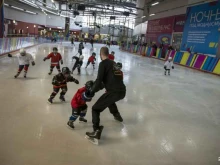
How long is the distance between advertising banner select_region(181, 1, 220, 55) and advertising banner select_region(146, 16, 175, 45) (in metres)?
3.17

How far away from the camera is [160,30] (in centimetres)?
2311

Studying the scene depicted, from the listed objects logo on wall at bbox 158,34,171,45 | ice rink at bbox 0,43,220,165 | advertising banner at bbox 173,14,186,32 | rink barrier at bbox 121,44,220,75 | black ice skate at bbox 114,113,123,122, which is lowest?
ice rink at bbox 0,43,220,165

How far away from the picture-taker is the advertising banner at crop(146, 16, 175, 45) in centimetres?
2122

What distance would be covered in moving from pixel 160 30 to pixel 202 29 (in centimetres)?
754

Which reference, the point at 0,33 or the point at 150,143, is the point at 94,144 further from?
the point at 0,33

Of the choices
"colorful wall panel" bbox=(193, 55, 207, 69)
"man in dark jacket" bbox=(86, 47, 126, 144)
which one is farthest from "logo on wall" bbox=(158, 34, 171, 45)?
"man in dark jacket" bbox=(86, 47, 126, 144)

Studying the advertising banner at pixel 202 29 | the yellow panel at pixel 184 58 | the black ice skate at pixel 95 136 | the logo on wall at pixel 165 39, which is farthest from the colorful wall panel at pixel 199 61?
the black ice skate at pixel 95 136

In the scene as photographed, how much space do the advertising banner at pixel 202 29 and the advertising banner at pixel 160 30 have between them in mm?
3168

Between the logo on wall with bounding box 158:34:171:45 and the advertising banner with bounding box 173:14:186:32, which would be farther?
the logo on wall with bounding box 158:34:171:45

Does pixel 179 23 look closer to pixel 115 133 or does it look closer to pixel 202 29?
pixel 202 29

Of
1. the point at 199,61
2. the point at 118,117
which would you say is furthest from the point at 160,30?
the point at 118,117

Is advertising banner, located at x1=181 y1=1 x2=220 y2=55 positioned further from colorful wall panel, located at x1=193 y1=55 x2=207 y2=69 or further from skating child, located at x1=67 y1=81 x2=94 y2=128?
skating child, located at x1=67 y1=81 x2=94 y2=128

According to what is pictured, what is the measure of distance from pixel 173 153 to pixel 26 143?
2.17 metres

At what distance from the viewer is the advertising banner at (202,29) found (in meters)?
14.5
